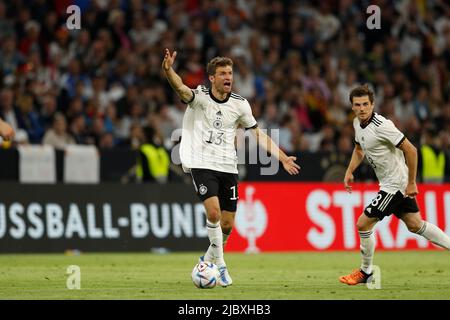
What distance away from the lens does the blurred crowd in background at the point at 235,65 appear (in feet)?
69.1

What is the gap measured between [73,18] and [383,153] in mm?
11124

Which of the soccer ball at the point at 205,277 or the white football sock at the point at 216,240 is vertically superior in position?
the white football sock at the point at 216,240

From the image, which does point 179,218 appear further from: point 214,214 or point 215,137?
point 214,214

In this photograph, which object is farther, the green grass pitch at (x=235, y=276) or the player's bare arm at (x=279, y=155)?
the player's bare arm at (x=279, y=155)

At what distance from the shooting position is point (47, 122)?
20766 millimetres

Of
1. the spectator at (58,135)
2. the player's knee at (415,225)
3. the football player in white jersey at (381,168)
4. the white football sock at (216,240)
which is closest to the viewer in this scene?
the white football sock at (216,240)

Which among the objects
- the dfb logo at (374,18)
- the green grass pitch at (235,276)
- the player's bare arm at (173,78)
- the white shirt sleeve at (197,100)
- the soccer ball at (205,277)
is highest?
the dfb logo at (374,18)

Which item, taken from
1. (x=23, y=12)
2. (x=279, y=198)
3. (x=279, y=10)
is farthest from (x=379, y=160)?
(x=279, y=10)

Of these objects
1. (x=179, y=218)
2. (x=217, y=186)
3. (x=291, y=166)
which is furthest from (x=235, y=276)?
(x=179, y=218)

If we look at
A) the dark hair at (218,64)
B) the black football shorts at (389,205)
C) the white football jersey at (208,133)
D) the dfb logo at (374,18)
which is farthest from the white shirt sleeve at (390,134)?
the dfb logo at (374,18)

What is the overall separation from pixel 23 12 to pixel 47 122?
108 inches

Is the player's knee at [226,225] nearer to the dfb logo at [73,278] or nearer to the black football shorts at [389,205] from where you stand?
the black football shorts at [389,205]

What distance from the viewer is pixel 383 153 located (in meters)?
12.7

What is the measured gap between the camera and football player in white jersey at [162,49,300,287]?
486 inches
